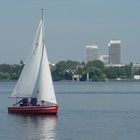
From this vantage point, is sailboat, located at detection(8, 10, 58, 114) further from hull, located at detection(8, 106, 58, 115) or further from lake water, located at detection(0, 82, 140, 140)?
lake water, located at detection(0, 82, 140, 140)

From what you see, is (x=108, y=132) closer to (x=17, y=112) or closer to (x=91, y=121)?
(x=91, y=121)

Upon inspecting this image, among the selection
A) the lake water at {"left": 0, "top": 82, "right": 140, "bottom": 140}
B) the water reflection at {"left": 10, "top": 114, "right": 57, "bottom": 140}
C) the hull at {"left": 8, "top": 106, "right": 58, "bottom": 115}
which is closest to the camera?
the water reflection at {"left": 10, "top": 114, "right": 57, "bottom": 140}

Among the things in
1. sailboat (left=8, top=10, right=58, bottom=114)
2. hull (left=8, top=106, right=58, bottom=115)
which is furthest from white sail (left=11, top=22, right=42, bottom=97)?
hull (left=8, top=106, right=58, bottom=115)

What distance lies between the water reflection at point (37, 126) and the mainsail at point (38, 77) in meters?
2.17

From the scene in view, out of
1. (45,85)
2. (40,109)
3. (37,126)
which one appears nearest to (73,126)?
(37,126)

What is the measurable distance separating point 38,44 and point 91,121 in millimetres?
9837

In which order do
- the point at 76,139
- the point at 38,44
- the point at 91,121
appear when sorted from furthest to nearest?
1. the point at 38,44
2. the point at 91,121
3. the point at 76,139

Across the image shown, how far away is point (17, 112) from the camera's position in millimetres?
73062

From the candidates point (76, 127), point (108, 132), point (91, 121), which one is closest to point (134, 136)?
point (108, 132)

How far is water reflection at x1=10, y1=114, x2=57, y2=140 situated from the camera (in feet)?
178

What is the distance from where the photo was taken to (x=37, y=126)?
62.6 m

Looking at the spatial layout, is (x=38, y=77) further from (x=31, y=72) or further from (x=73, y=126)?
(x=73, y=126)

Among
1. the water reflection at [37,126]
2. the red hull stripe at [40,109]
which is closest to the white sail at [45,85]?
the red hull stripe at [40,109]

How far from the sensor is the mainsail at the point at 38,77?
71.5m
